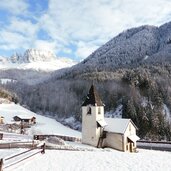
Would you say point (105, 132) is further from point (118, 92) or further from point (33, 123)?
point (118, 92)

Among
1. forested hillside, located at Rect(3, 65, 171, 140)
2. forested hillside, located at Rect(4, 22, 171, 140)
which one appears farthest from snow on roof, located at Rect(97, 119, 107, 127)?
forested hillside, located at Rect(3, 65, 171, 140)

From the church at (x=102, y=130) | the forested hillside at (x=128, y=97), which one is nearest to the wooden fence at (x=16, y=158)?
the church at (x=102, y=130)

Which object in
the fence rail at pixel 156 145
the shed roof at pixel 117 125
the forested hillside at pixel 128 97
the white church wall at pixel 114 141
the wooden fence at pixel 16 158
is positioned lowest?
the fence rail at pixel 156 145

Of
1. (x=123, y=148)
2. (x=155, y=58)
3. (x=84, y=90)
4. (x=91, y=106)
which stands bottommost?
(x=123, y=148)

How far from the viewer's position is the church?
162 feet

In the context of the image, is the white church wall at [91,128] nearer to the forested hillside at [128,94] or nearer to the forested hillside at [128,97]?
the forested hillside at [128,94]

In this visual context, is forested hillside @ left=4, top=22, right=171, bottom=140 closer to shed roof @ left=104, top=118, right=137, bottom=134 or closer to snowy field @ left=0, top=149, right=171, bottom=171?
shed roof @ left=104, top=118, right=137, bottom=134

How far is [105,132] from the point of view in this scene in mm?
50406

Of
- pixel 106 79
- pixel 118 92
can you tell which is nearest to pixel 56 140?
pixel 118 92

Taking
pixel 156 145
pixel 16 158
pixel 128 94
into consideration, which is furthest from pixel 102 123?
pixel 128 94

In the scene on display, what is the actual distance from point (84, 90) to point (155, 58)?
48212mm

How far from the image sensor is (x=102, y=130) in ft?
166

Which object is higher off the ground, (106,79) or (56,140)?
(106,79)

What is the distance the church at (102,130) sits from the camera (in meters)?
49.5
